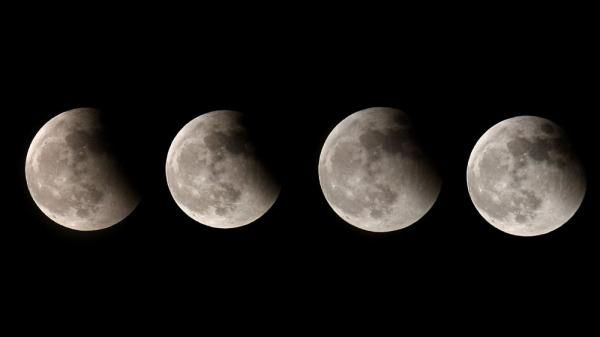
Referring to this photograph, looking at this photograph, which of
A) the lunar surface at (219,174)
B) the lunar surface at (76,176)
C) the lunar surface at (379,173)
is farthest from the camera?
the lunar surface at (76,176)

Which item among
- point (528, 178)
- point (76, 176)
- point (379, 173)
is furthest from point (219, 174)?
point (528, 178)

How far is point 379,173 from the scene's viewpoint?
25.4ft

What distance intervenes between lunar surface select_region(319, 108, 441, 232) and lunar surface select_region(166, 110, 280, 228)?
3.43 ft

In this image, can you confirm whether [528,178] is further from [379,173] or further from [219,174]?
[219,174]

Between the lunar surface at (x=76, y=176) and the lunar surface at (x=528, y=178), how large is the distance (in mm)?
5218

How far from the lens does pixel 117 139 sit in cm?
873

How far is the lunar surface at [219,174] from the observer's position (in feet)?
27.0

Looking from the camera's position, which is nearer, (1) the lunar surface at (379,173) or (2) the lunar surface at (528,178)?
(2) the lunar surface at (528,178)

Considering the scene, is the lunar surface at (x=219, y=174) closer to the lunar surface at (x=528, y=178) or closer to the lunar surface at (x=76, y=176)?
the lunar surface at (x=76, y=176)

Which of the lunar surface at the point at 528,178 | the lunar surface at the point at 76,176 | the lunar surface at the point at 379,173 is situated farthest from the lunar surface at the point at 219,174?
the lunar surface at the point at 528,178

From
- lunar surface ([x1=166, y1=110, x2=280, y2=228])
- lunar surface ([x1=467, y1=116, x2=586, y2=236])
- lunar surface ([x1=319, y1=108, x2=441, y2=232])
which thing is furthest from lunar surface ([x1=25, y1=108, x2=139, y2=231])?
lunar surface ([x1=467, y1=116, x2=586, y2=236])

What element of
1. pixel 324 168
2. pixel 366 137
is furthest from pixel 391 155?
pixel 324 168

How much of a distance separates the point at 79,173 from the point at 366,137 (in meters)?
4.19

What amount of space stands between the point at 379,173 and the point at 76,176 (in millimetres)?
4381
